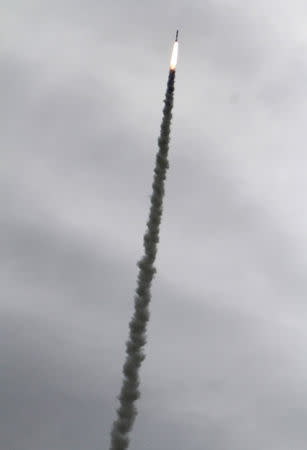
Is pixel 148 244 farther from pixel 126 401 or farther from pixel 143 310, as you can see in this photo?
pixel 126 401

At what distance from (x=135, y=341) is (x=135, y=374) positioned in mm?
5125

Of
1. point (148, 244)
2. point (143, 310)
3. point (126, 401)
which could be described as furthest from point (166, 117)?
point (126, 401)

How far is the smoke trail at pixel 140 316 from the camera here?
165 metres

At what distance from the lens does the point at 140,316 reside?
167m

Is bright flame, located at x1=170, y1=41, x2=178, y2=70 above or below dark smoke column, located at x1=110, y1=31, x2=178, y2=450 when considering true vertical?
above

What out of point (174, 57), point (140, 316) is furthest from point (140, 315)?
point (174, 57)

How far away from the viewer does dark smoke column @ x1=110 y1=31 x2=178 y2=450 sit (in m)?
165

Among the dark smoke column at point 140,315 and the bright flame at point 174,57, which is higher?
the bright flame at point 174,57

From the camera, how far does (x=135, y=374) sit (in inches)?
6580

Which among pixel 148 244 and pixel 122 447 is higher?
pixel 148 244

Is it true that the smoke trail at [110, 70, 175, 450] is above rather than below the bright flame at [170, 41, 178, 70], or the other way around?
below

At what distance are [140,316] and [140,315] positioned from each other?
0.15m

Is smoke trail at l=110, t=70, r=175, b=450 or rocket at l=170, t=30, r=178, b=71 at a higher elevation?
rocket at l=170, t=30, r=178, b=71

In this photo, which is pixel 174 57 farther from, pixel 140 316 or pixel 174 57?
pixel 140 316
